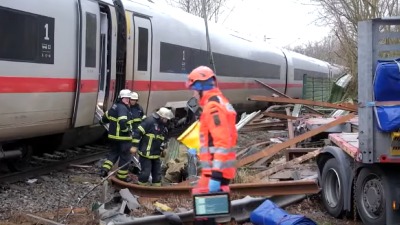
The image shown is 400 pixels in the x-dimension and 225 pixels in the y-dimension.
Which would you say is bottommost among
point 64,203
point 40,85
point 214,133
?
point 64,203

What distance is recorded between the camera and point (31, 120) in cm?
819

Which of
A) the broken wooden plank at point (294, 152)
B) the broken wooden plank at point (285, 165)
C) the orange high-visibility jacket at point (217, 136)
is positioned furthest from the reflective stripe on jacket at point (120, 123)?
the orange high-visibility jacket at point (217, 136)

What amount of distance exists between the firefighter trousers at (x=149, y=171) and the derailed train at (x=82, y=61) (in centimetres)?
171

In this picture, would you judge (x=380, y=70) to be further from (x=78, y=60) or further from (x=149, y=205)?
(x=78, y=60)

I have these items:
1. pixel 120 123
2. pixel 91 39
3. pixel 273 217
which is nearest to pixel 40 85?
pixel 120 123

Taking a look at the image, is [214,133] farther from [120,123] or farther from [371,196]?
[120,123]

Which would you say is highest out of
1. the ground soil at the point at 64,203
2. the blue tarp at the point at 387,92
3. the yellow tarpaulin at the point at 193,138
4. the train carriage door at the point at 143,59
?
the train carriage door at the point at 143,59

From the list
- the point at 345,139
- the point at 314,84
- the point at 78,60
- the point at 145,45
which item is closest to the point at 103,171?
the point at 78,60

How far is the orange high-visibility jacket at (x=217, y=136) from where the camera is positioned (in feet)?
13.1

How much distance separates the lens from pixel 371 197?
18.5 feet

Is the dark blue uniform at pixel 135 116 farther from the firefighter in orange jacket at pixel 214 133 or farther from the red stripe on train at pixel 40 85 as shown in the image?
the firefighter in orange jacket at pixel 214 133

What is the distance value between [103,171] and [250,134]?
23.3ft

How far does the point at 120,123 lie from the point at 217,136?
5.15 m

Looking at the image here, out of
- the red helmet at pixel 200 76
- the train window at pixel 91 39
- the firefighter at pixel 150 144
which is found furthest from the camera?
the train window at pixel 91 39
